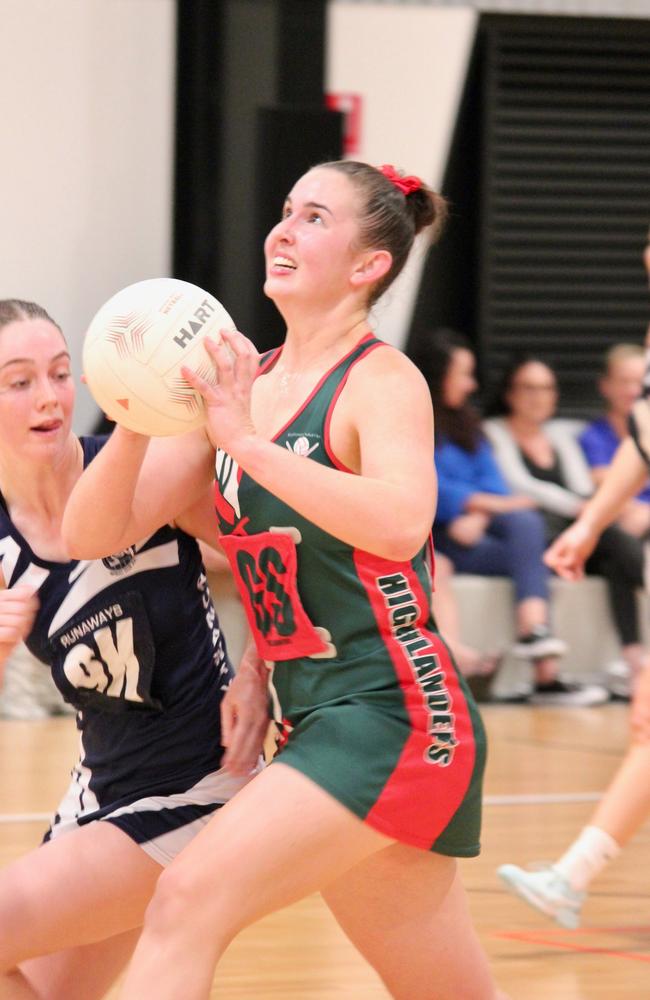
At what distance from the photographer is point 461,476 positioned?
285 inches

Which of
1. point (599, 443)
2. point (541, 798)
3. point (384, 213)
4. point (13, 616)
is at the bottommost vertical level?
point (541, 798)

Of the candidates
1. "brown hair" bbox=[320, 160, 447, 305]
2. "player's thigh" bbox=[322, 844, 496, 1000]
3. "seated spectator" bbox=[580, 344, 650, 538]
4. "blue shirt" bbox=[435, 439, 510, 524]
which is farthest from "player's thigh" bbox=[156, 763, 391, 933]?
"seated spectator" bbox=[580, 344, 650, 538]

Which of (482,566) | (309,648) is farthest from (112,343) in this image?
(482,566)

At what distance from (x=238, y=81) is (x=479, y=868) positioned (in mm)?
4871

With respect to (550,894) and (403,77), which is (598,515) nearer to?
(550,894)

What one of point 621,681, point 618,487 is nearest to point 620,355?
point 621,681

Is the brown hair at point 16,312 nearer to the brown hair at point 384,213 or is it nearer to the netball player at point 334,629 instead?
the netball player at point 334,629

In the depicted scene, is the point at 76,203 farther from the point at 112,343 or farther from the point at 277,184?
the point at 112,343

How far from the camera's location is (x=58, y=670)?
2641 millimetres

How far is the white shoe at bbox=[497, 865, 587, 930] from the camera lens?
3.56 metres

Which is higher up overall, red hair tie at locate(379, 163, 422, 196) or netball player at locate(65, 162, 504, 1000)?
red hair tie at locate(379, 163, 422, 196)

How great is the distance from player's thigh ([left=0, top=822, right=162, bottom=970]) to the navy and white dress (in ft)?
0.23

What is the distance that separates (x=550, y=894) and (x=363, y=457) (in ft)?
5.38

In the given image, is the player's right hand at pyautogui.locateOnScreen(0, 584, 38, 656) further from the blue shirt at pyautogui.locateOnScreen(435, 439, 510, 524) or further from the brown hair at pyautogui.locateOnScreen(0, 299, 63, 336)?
the blue shirt at pyautogui.locateOnScreen(435, 439, 510, 524)
